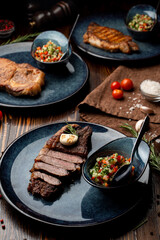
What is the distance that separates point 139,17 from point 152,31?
51 centimetres

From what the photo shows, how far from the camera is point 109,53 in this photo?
5.05 meters

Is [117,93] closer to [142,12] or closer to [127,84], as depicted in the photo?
[127,84]

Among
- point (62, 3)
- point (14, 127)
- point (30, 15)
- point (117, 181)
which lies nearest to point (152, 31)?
point (62, 3)

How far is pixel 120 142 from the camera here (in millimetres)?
3184

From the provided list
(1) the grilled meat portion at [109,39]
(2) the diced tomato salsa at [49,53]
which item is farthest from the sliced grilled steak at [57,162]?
(1) the grilled meat portion at [109,39]

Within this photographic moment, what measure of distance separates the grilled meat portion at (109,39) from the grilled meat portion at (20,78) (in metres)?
1.21

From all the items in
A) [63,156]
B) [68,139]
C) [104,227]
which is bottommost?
[104,227]

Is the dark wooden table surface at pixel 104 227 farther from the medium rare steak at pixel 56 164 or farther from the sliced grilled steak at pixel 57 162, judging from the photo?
the sliced grilled steak at pixel 57 162

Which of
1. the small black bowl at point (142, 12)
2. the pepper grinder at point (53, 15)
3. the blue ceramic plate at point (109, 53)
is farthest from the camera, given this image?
the pepper grinder at point (53, 15)

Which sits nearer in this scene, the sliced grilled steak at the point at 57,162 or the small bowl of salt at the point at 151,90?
the sliced grilled steak at the point at 57,162

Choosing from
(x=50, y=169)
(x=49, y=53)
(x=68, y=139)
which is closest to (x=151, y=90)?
(x=68, y=139)

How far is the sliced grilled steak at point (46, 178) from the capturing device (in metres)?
2.98

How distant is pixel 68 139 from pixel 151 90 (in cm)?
153

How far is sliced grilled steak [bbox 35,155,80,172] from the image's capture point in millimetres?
3146
